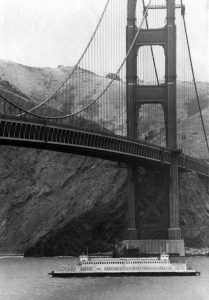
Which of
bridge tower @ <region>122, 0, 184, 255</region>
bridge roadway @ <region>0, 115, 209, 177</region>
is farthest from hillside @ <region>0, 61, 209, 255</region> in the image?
bridge roadway @ <region>0, 115, 209, 177</region>

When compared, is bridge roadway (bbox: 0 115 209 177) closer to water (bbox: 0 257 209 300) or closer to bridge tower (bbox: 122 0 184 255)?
bridge tower (bbox: 122 0 184 255)

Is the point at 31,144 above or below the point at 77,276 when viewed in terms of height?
above

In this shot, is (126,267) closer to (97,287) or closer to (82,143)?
(82,143)

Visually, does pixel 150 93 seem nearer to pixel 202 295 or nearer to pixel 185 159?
pixel 185 159

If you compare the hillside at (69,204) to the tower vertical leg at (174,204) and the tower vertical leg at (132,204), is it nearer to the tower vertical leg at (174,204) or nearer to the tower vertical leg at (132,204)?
the tower vertical leg at (174,204)

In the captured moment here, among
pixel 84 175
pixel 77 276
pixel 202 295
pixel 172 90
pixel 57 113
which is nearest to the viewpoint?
pixel 202 295

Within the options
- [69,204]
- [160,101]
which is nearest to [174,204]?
[160,101]

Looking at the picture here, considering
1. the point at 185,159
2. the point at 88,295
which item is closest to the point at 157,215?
the point at 185,159
